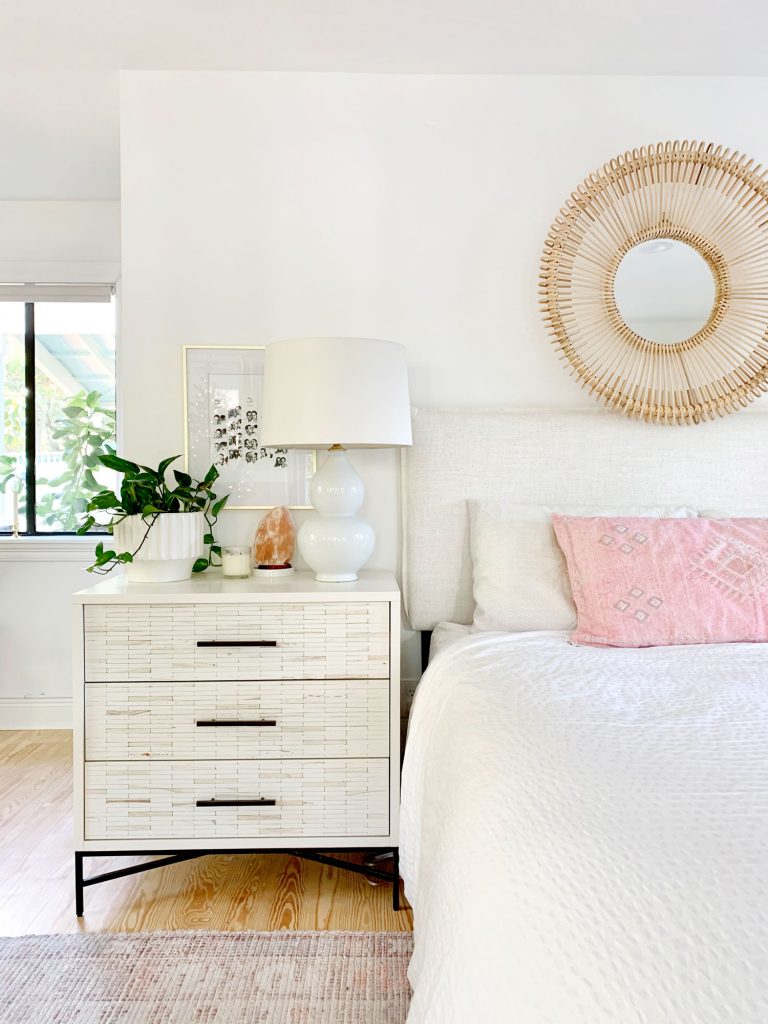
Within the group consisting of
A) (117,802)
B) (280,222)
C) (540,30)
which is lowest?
(117,802)

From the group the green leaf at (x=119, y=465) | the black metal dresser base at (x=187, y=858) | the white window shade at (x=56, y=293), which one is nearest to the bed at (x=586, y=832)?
the black metal dresser base at (x=187, y=858)

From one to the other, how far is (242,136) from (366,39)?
49 centimetres

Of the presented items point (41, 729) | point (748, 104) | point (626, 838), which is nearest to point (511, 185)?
point (748, 104)

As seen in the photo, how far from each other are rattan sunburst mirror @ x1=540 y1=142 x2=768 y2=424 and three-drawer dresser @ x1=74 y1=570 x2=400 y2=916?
1.12 m

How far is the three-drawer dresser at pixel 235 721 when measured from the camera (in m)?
1.95

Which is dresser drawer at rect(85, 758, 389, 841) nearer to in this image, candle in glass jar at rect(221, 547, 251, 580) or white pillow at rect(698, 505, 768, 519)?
candle in glass jar at rect(221, 547, 251, 580)

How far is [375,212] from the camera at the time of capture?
2.45 metres

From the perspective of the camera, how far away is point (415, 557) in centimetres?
235

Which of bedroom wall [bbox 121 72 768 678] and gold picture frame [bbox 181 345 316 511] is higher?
bedroom wall [bbox 121 72 768 678]

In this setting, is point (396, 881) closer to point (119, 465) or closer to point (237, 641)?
point (237, 641)

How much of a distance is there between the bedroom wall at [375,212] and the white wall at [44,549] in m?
1.26

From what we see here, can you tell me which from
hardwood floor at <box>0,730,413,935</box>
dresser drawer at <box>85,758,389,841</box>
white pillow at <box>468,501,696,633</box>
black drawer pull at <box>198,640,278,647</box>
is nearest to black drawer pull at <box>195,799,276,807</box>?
dresser drawer at <box>85,758,389,841</box>

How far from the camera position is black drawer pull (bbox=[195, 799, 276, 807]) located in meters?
1.96

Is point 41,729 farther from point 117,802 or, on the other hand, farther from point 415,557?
point 415,557
